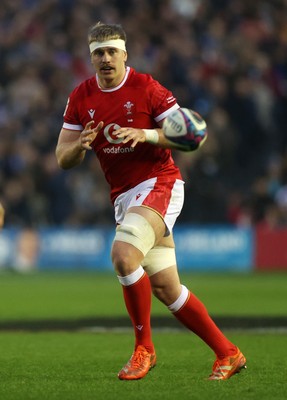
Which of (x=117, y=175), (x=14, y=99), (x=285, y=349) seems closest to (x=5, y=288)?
(x=14, y=99)

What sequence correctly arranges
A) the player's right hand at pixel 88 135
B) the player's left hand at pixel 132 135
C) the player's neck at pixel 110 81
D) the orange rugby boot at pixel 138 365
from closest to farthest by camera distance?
the player's left hand at pixel 132 135, the player's right hand at pixel 88 135, the orange rugby boot at pixel 138 365, the player's neck at pixel 110 81

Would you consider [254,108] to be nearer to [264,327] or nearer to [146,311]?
[264,327]

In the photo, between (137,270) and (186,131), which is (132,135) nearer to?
(186,131)

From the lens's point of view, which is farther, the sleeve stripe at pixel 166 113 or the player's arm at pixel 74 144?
the sleeve stripe at pixel 166 113

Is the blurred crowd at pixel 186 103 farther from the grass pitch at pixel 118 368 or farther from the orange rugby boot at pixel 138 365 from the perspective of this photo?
the orange rugby boot at pixel 138 365

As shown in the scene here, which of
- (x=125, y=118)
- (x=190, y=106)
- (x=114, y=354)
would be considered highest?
(x=125, y=118)

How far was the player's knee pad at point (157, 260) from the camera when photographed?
23.5 feet

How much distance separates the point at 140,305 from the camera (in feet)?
23.3

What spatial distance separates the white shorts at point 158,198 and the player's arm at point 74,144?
43cm

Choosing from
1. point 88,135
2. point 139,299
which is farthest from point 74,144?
point 139,299

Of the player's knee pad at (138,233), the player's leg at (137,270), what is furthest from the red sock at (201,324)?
the player's knee pad at (138,233)

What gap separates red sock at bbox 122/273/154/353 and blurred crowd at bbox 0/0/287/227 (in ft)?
41.7

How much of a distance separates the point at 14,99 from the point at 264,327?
11.4 metres

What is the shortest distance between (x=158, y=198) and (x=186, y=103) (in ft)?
43.2
